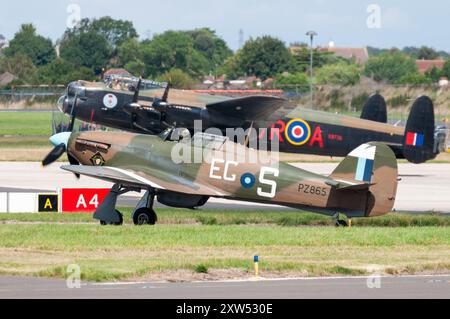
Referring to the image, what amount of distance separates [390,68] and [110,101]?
93660 mm

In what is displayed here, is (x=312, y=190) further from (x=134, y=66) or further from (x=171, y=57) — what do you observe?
(x=171, y=57)

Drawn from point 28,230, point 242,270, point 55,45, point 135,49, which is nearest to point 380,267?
point 242,270

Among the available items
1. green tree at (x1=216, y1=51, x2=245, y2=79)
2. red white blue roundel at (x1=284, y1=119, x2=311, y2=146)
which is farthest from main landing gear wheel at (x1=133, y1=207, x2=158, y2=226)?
green tree at (x1=216, y1=51, x2=245, y2=79)

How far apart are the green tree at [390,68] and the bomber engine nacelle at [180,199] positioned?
94.2 meters

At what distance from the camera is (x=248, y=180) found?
21516 millimetres

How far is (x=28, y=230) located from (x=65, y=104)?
1306 cm

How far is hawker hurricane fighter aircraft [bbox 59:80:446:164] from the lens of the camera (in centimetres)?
3052

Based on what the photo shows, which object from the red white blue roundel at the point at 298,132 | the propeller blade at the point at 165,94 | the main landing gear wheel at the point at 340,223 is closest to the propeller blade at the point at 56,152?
the main landing gear wheel at the point at 340,223

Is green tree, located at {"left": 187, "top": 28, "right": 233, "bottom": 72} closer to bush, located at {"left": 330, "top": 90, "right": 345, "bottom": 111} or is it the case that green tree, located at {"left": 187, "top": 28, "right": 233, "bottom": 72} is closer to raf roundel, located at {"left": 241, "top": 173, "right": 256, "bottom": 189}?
bush, located at {"left": 330, "top": 90, "right": 345, "bottom": 111}

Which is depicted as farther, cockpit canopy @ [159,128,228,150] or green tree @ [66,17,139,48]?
green tree @ [66,17,139,48]

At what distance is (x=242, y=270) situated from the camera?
15.7 m

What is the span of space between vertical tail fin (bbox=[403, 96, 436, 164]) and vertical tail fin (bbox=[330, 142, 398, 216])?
941cm

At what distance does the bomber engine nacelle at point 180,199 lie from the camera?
2203cm

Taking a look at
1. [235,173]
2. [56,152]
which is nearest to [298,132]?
[56,152]
